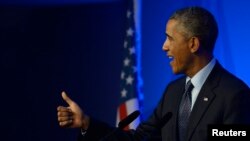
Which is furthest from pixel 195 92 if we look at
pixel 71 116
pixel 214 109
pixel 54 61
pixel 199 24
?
Result: pixel 54 61

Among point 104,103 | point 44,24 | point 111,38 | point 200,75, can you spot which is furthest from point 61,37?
point 200,75

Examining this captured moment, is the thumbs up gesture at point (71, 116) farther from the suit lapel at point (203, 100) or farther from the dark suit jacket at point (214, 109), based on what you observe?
the suit lapel at point (203, 100)

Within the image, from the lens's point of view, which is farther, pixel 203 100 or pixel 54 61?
pixel 54 61

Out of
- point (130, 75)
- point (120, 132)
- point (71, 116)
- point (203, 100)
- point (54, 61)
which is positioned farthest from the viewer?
point (54, 61)

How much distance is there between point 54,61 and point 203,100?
306 cm

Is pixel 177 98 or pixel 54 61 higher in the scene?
pixel 54 61

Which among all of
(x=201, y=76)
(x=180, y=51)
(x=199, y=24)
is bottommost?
(x=201, y=76)

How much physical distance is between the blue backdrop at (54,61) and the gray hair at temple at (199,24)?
9.21ft

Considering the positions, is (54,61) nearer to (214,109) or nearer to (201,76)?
(201,76)

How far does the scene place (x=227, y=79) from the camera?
179 cm

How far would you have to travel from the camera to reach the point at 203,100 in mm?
1759

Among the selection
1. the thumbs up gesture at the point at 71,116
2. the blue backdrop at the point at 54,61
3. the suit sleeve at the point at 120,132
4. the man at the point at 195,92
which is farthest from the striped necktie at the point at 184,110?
the blue backdrop at the point at 54,61

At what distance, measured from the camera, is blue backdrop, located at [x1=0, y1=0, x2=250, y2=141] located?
4582mm

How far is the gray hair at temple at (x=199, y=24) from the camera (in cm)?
180
